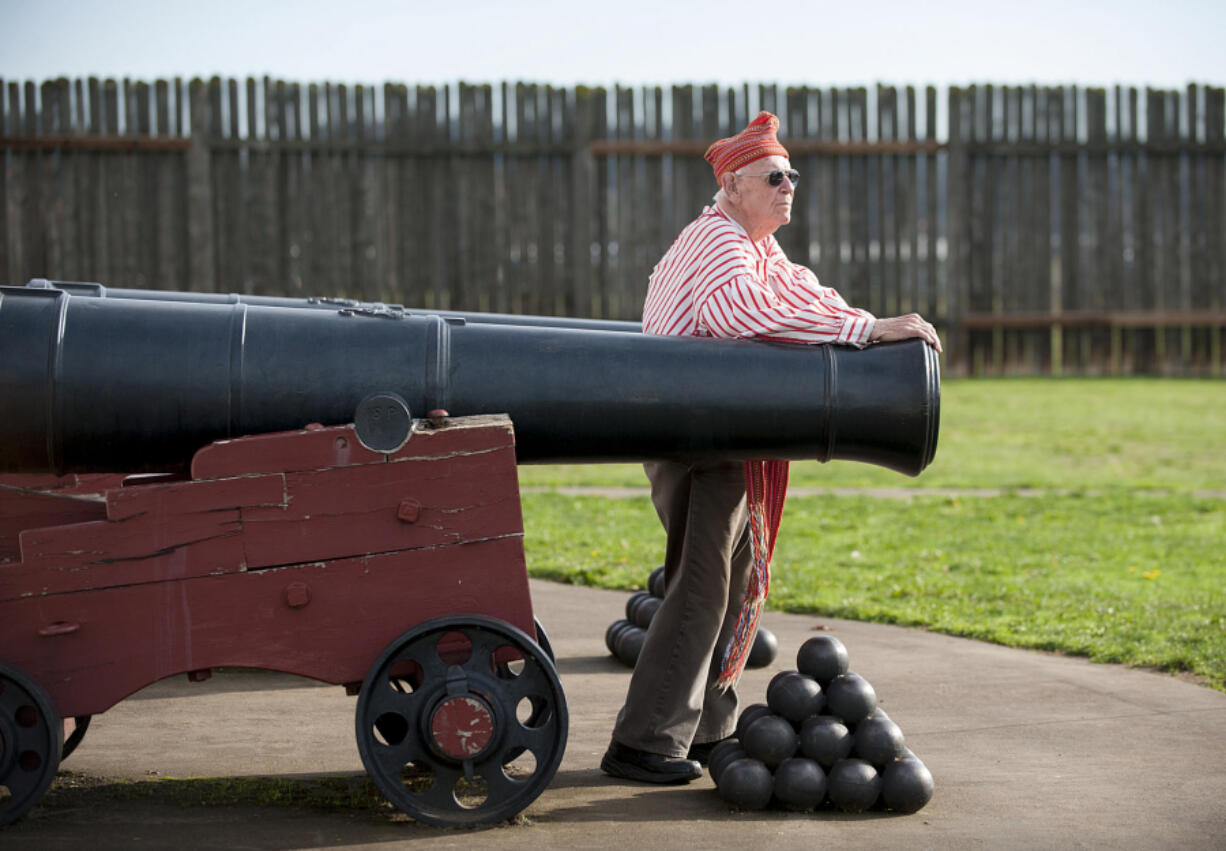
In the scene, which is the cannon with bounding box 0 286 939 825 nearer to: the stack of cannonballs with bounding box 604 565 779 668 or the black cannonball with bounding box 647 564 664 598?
the stack of cannonballs with bounding box 604 565 779 668

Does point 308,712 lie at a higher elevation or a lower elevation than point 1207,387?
lower

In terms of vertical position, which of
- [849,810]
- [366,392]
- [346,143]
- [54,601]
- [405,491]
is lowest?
[849,810]

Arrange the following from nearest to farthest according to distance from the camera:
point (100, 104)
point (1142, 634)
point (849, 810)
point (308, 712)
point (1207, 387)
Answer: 1. point (849, 810)
2. point (308, 712)
3. point (1142, 634)
4. point (100, 104)
5. point (1207, 387)

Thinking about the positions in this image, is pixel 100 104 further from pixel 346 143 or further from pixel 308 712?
pixel 308 712

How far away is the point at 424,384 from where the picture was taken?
4.31m

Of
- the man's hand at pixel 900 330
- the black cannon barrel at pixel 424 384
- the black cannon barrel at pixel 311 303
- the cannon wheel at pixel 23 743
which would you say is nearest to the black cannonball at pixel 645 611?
the black cannon barrel at pixel 311 303

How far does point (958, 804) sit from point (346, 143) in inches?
457

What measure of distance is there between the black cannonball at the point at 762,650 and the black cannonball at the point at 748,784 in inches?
69.7


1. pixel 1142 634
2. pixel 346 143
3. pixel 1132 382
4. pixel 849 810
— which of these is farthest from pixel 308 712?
pixel 1132 382

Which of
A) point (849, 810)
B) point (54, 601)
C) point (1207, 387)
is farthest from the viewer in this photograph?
point (1207, 387)

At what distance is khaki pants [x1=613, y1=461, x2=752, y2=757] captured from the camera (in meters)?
4.60

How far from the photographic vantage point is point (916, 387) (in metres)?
4.40

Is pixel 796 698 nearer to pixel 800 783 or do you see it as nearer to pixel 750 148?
pixel 800 783

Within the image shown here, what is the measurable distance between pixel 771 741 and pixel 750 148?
1.78m
